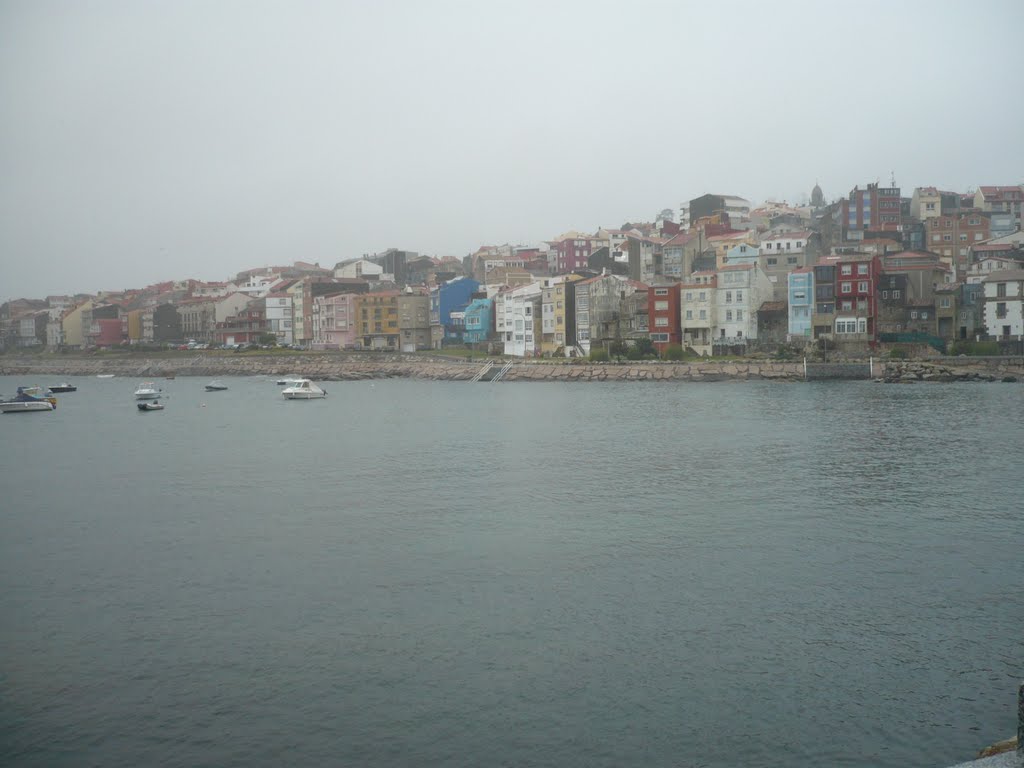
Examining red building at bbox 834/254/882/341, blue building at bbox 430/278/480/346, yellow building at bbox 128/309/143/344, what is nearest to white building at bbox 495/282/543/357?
blue building at bbox 430/278/480/346

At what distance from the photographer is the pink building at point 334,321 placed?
81562mm

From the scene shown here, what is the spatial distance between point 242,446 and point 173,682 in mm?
21338

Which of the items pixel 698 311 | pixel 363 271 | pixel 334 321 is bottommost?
pixel 698 311

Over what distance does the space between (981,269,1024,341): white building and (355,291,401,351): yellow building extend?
47.7 m

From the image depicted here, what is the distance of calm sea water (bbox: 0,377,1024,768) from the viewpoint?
850 cm

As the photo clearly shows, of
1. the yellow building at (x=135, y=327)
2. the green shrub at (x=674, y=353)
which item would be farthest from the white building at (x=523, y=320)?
the yellow building at (x=135, y=327)

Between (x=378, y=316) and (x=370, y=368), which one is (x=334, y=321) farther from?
(x=370, y=368)

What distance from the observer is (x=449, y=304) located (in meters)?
78.3

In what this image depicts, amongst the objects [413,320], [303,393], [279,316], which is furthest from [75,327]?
[303,393]

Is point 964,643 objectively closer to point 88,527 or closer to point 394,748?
point 394,748

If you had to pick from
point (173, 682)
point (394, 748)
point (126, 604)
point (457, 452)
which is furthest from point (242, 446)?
point (394, 748)

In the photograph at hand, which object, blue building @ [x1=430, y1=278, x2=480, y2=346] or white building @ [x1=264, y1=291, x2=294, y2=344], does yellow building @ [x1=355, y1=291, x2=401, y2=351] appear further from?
white building @ [x1=264, y1=291, x2=294, y2=344]

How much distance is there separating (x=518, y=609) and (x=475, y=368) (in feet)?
171

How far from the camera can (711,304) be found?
2335 inches
